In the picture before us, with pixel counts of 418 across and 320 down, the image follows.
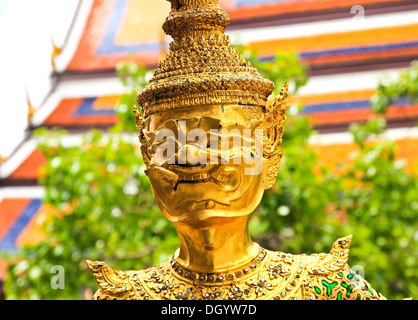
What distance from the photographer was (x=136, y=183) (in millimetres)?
4969

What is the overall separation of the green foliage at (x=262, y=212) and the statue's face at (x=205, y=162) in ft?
6.67

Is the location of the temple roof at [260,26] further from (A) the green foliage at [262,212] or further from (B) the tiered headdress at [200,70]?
(B) the tiered headdress at [200,70]

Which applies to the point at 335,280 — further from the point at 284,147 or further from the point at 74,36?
the point at 74,36

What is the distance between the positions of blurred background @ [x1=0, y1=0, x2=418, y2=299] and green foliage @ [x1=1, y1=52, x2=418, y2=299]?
1 centimetres

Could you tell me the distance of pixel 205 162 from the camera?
88.1 inches

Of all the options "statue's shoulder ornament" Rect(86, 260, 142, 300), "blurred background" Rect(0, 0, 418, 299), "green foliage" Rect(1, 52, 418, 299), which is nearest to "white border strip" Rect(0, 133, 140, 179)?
"blurred background" Rect(0, 0, 418, 299)

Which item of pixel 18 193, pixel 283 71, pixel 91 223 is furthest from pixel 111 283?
pixel 18 193

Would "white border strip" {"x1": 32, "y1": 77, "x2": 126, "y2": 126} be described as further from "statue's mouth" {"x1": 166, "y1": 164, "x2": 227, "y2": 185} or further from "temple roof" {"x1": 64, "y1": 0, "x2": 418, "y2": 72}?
"statue's mouth" {"x1": 166, "y1": 164, "x2": 227, "y2": 185}

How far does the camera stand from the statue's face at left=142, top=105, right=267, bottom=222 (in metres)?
2.26

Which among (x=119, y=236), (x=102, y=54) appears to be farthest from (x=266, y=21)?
(x=119, y=236)

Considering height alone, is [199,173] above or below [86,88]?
above

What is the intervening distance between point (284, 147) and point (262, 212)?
1.79ft

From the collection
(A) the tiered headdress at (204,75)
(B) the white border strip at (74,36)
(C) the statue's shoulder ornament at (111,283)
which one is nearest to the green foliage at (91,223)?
(B) the white border strip at (74,36)

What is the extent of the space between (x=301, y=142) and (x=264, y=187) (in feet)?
7.47
